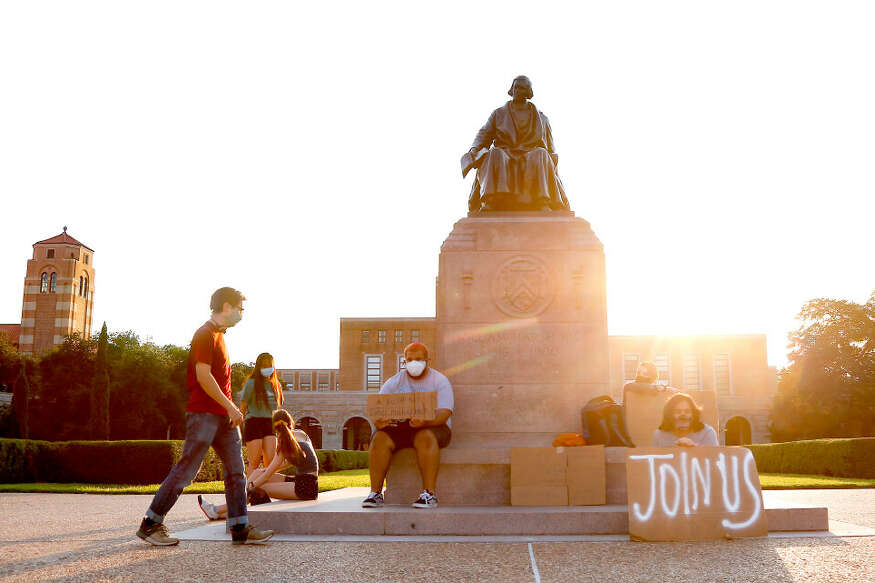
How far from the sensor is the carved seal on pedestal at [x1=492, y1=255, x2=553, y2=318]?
7.70 m

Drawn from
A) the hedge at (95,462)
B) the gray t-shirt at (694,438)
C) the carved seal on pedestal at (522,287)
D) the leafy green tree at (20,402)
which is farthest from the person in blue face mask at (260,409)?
the leafy green tree at (20,402)

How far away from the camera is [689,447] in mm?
5324

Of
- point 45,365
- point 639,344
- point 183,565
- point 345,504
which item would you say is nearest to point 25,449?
point 345,504

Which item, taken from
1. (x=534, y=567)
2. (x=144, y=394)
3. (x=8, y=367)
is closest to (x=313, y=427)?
(x=144, y=394)

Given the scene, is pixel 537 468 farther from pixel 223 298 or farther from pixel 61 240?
pixel 61 240

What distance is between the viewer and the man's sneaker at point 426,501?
602 cm

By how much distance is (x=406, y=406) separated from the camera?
6.42 m

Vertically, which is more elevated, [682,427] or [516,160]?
A: [516,160]

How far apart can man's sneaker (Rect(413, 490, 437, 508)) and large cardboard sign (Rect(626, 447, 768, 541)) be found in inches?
63.5

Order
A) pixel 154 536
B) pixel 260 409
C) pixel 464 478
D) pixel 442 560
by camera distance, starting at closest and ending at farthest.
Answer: pixel 442 560 < pixel 154 536 < pixel 464 478 < pixel 260 409

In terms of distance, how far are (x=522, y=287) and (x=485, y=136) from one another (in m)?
2.09

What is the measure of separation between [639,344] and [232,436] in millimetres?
52657

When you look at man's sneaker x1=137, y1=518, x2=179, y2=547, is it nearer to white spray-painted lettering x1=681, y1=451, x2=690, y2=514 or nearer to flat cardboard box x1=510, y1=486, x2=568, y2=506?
flat cardboard box x1=510, y1=486, x2=568, y2=506

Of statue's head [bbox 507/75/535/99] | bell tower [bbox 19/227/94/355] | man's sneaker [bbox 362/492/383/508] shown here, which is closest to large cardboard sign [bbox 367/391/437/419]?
man's sneaker [bbox 362/492/383/508]
